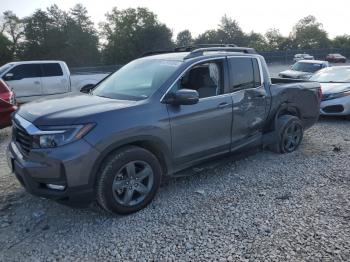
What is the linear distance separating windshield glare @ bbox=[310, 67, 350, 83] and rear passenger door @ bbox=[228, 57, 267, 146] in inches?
211

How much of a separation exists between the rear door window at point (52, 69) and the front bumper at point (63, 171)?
9.19 meters

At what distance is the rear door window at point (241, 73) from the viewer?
480cm

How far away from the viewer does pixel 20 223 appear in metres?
3.75

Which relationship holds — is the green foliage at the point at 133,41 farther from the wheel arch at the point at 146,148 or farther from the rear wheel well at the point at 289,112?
the wheel arch at the point at 146,148

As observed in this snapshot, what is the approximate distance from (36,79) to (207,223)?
9941mm

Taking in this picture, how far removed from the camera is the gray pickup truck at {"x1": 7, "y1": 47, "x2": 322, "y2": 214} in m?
3.36

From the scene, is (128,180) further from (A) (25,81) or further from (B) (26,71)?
(B) (26,71)

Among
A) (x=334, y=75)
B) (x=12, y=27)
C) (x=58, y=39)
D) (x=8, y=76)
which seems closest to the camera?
(x=334, y=75)

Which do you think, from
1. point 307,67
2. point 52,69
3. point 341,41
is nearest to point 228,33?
point 341,41

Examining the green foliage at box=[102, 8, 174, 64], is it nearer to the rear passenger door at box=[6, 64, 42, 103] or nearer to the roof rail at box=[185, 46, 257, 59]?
the rear passenger door at box=[6, 64, 42, 103]

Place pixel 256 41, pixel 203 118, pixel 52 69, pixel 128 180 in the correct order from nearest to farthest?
pixel 128 180 → pixel 203 118 → pixel 52 69 → pixel 256 41

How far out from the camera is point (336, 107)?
8531mm

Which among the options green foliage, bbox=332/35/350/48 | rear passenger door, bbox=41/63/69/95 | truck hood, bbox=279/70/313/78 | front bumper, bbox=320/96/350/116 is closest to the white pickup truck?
rear passenger door, bbox=41/63/69/95

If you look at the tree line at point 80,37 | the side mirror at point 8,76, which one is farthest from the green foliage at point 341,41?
the side mirror at point 8,76
